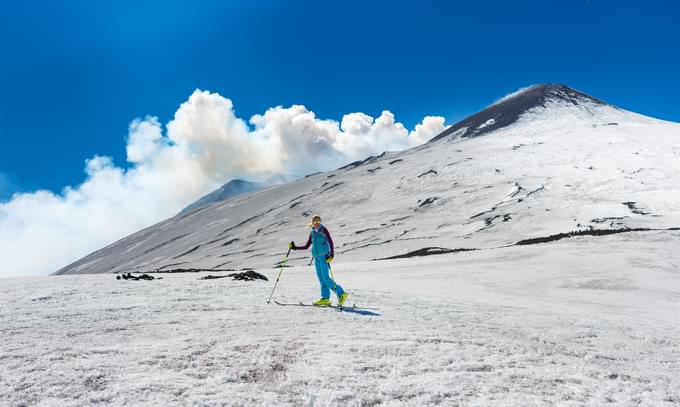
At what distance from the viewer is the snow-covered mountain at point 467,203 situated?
3553 centimetres

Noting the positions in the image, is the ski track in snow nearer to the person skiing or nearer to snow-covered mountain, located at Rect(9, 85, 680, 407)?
snow-covered mountain, located at Rect(9, 85, 680, 407)

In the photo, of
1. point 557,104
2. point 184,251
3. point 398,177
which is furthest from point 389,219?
point 557,104

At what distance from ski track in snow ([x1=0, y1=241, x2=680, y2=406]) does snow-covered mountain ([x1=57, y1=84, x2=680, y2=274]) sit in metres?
21.8

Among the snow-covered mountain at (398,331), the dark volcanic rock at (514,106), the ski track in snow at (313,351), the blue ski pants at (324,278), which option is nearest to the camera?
the ski track in snow at (313,351)

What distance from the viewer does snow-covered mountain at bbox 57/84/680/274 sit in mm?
35531

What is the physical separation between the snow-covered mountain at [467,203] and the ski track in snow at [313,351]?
71.4 feet

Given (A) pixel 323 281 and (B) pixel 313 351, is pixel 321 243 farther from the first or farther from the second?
(B) pixel 313 351

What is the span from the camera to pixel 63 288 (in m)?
12.6

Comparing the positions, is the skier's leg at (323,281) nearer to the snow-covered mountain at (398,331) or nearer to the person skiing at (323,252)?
the person skiing at (323,252)

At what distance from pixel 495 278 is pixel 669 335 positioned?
32.4 ft

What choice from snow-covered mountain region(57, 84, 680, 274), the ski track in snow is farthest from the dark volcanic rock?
the ski track in snow

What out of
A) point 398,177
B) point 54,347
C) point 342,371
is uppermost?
point 398,177

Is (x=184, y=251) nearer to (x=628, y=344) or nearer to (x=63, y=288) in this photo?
(x=63, y=288)

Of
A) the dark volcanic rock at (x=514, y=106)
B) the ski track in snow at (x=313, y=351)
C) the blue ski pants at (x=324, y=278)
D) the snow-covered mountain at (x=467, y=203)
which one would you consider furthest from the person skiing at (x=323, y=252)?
the dark volcanic rock at (x=514, y=106)
